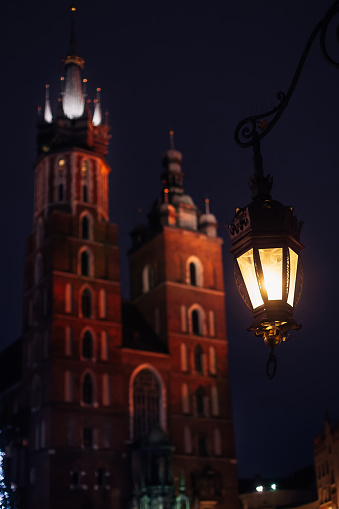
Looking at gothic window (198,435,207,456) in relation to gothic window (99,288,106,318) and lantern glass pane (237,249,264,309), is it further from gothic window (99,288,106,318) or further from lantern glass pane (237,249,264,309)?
lantern glass pane (237,249,264,309)

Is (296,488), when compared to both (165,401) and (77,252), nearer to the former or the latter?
(165,401)

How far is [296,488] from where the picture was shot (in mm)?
64250

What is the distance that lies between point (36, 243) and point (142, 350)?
32.3 feet

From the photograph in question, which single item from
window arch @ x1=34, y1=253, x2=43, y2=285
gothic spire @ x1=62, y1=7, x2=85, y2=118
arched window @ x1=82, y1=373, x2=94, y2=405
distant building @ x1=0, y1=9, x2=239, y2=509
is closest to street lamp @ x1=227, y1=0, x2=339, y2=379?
distant building @ x1=0, y1=9, x2=239, y2=509

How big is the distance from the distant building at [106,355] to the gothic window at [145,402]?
68mm

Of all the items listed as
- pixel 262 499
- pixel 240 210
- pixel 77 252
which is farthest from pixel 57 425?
pixel 240 210

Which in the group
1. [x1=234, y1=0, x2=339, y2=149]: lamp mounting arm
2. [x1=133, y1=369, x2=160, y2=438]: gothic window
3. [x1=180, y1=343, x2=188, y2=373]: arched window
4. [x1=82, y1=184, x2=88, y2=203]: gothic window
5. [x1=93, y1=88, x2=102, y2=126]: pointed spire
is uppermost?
[x1=93, y1=88, x2=102, y2=126]: pointed spire

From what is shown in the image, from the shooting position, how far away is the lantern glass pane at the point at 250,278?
4.80 meters

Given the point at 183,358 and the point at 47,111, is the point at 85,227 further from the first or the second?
the point at 47,111

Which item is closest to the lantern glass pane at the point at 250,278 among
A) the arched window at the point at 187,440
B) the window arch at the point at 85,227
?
the arched window at the point at 187,440

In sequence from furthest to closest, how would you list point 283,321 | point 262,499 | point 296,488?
point 296,488 → point 262,499 → point 283,321

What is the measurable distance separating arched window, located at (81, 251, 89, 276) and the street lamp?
4319 cm

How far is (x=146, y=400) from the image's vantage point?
155 ft

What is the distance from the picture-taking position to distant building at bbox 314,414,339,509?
4350 cm
